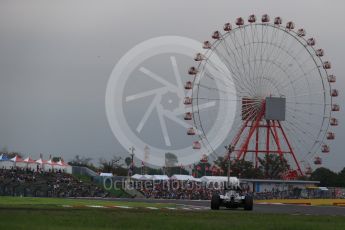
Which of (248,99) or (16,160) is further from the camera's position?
(248,99)

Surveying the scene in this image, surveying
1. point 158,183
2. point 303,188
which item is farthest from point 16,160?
point 303,188

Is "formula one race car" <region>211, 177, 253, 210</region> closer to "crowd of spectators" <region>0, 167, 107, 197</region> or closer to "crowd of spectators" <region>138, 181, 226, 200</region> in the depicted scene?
"crowd of spectators" <region>0, 167, 107, 197</region>

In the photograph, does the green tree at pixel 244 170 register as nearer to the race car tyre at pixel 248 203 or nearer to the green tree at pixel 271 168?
the green tree at pixel 271 168

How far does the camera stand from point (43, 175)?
263 ft

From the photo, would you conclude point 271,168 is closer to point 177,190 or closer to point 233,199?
point 177,190

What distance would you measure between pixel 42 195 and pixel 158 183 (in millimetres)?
24643

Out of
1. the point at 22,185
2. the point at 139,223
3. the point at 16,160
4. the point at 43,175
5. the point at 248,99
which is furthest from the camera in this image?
the point at 248,99

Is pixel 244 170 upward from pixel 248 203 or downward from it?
upward

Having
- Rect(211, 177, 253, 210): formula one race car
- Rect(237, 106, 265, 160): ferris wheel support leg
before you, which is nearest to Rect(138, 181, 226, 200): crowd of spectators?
Rect(237, 106, 265, 160): ferris wheel support leg

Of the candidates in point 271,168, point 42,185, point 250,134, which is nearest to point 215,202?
point 42,185

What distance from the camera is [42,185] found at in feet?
242

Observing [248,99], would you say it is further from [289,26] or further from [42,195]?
[42,195]

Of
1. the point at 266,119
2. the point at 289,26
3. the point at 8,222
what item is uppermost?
the point at 289,26

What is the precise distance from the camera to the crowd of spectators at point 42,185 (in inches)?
2790
